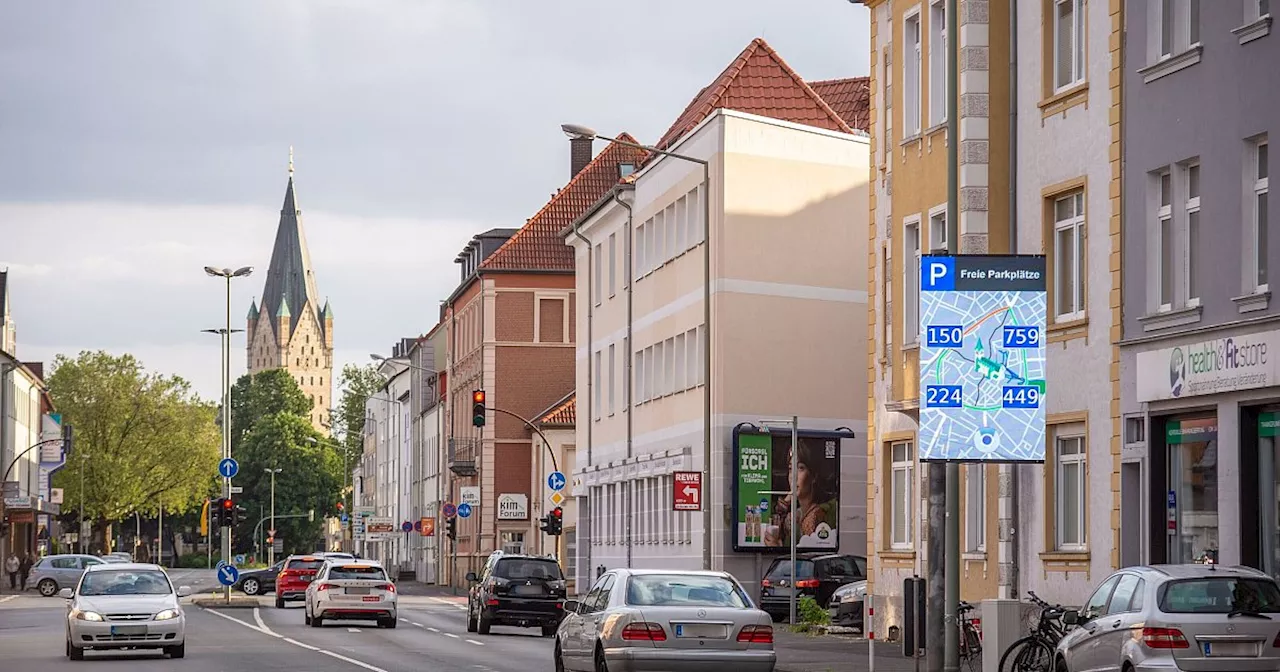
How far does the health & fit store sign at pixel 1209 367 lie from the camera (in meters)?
25.2

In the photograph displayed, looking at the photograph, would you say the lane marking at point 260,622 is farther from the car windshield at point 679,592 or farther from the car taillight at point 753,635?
the car taillight at point 753,635

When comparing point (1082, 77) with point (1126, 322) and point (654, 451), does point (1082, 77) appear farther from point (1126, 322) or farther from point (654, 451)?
point (654, 451)

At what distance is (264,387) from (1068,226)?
168 m

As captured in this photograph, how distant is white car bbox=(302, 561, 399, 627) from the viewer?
4478cm

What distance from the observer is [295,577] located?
63656mm

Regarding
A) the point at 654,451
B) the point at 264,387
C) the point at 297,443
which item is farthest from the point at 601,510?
the point at 264,387

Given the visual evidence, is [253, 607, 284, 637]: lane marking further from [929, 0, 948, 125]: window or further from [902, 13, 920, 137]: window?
[929, 0, 948, 125]: window

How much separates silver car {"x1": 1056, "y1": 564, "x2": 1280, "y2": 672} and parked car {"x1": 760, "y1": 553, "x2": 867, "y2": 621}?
23909 mm

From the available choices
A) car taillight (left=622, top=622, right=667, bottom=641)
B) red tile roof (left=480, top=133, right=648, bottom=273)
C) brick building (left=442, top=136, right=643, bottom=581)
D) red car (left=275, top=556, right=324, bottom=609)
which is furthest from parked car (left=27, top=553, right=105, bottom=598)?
car taillight (left=622, top=622, right=667, bottom=641)

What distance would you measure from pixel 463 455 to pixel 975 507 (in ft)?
206

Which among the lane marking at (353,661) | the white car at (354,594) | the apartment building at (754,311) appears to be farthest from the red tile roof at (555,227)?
the lane marking at (353,661)

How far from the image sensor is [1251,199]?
26.0 m

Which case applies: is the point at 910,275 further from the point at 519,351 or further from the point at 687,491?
the point at 519,351

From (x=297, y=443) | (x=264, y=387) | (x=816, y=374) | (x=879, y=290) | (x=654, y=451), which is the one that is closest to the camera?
(x=879, y=290)
